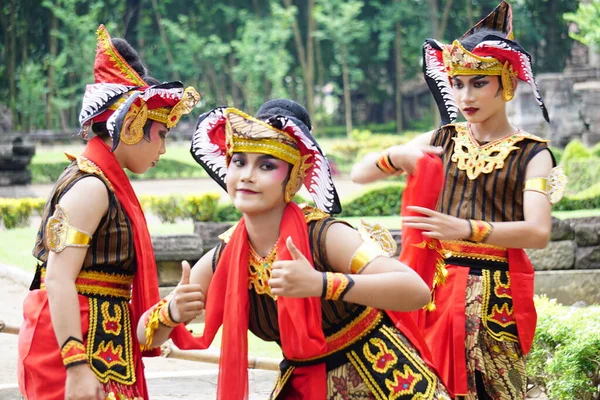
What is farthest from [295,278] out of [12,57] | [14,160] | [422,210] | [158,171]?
[12,57]

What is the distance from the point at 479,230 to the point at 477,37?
0.92 metres

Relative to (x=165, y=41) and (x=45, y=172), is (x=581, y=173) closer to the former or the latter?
(x=45, y=172)

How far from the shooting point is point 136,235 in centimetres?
366

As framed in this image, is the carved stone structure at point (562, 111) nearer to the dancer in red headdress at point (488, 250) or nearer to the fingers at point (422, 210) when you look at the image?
the dancer in red headdress at point (488, 250)

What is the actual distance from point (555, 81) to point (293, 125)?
861 inches

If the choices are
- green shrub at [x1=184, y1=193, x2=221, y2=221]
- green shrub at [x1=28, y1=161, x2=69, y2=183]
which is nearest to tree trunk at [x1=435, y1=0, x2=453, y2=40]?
green shrub at [x1=28, y1=161, x2=69, y2=183]

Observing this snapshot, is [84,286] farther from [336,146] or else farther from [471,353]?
[336,146]

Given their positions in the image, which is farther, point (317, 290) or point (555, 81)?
point (555, 81)

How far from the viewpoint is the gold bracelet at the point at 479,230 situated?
163 inches

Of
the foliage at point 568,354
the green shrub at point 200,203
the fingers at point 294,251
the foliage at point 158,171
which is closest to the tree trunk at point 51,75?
the foliage at point 158,171

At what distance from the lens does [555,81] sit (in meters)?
24.1

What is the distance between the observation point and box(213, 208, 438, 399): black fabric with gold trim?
3311 millimetres

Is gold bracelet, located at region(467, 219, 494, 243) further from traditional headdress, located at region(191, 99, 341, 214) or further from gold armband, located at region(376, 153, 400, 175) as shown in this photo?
traditional headdress, located at region(191, 99, 341, 214)

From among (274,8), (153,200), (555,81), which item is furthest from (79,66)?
(153,200)
